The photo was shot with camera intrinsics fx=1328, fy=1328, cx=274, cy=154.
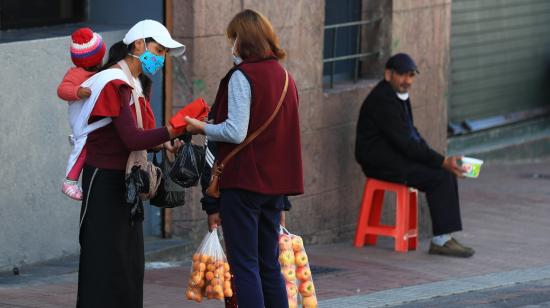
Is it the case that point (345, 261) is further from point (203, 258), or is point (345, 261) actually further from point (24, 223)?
point (203, 258)

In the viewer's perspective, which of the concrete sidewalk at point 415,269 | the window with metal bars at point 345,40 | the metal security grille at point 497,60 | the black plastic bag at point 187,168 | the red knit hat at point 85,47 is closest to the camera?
the black plastic bag at point 187,168

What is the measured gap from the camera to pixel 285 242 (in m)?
6.93

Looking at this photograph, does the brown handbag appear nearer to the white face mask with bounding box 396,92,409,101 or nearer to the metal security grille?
the white face mask with bounding box 396,92,409,101

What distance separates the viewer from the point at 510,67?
52.5 ft

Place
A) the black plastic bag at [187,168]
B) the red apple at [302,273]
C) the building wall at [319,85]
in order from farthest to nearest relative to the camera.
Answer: the building wall at [319,85], the red apple at [302,273], the black plastic bag at [187,168]

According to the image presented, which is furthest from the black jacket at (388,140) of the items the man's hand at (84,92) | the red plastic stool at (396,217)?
the man's hand at (84,92)

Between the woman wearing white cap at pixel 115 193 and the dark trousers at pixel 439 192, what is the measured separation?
4.25 meters

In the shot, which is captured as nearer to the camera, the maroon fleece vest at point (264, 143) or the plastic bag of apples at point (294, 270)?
the maroon fleece vest at point (264, 143)

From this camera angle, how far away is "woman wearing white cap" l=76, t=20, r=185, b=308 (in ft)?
19.9

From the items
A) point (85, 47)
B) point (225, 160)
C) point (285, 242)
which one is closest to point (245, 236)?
point (225, 160)

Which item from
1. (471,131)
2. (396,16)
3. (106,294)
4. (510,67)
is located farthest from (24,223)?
(510,67)

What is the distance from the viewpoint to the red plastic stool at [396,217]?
10.2 meters

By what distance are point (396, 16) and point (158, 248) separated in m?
3.22

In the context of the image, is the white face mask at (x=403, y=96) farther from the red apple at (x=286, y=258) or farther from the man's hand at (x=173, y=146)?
the man's hand at (x=173, y=146)
